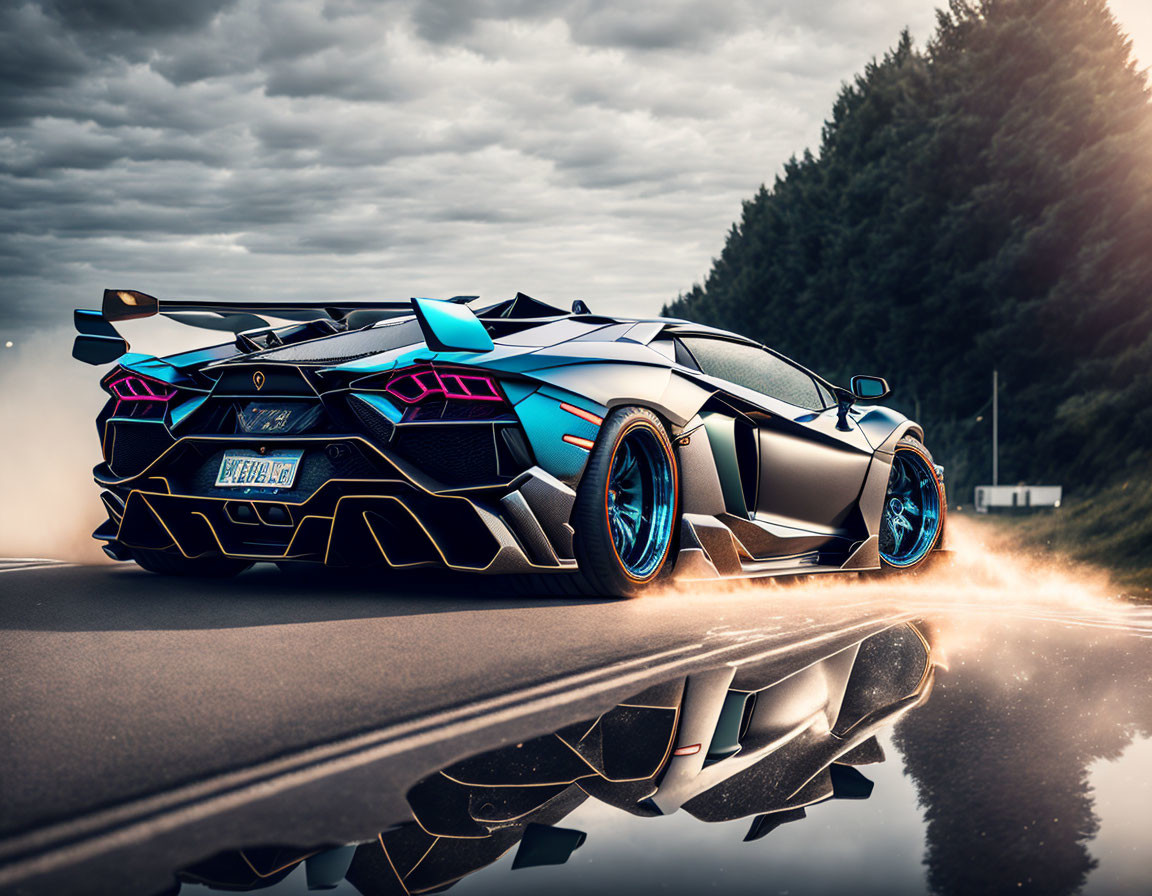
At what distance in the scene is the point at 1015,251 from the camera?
1319 inches

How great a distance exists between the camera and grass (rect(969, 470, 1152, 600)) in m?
14.3

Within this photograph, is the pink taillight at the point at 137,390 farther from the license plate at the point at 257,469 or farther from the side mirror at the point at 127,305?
the license plate at the point at 257,469

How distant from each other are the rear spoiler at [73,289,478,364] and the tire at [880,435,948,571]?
315 cm

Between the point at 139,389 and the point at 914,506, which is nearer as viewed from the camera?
the point at 139,389

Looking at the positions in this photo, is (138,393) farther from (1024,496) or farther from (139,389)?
(1024,496)

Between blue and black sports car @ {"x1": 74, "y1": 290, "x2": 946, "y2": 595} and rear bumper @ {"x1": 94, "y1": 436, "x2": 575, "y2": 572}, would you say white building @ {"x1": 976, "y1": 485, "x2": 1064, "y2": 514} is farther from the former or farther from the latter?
rear bumper @ {"x1": 94, "y1": 436, "x2": 575, "y2": 572}

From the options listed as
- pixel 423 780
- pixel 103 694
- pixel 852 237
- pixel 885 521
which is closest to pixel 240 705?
pixel 103 694

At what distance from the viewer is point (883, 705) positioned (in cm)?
407

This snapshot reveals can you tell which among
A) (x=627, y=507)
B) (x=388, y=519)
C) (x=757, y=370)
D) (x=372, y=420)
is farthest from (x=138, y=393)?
(x=757, y=370)

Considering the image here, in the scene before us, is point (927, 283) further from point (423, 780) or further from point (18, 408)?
point (423, 780)

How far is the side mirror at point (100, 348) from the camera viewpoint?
21.9 ft

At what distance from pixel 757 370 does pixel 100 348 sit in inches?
146

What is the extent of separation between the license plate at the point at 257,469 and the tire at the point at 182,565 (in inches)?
47.9

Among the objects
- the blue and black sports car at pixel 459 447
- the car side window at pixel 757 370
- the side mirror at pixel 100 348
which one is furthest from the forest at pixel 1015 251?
the side mirror at pixel 100 348
